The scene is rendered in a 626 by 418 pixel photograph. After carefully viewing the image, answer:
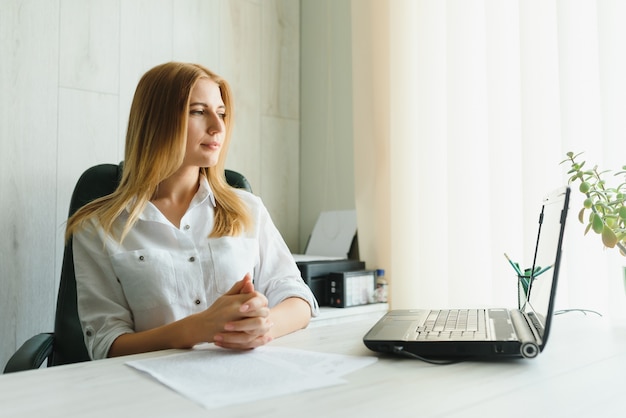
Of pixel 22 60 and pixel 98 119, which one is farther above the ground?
pixel 22 60

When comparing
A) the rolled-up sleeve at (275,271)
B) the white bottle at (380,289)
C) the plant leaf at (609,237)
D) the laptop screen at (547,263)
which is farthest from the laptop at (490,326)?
the white bottle at (380,289)

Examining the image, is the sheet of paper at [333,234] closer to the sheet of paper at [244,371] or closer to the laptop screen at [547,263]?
the laptop screen at [547,263]

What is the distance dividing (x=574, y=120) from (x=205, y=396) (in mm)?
1438

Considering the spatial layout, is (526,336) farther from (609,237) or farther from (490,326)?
(609,237)

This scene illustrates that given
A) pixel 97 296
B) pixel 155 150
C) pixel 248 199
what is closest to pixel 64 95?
pixel 155 150

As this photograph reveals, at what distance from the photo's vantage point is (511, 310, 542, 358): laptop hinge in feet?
2.49

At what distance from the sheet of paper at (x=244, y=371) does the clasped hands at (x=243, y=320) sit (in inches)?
0.6

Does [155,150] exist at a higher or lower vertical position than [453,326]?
higher

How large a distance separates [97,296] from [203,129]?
1.52 ft

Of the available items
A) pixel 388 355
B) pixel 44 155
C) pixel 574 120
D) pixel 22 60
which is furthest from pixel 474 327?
pixel 22 60

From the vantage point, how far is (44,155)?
183cm

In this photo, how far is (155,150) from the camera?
4.43 ft

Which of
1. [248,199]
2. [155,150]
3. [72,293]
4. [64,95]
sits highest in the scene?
[64,95]

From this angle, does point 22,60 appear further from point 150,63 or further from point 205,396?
point 205,396
